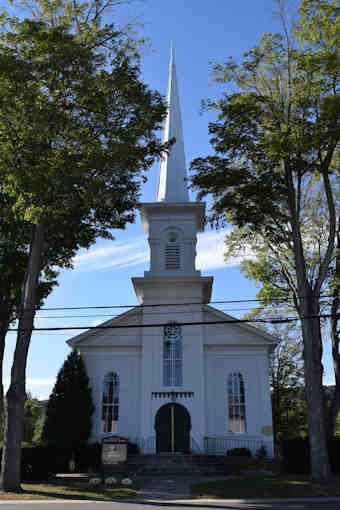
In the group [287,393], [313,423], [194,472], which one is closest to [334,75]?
[313,423]

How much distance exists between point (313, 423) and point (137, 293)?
15381mm

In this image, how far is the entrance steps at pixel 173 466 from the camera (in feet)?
63.6

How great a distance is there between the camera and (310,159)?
58.5 ft

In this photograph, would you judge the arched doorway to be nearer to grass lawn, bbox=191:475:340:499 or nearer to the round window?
grass lawn, bbox=191:475:340:499

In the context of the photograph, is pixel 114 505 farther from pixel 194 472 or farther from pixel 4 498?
pixel 194 472

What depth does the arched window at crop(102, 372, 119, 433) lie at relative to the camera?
23.5m

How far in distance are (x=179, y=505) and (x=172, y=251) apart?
620 inches

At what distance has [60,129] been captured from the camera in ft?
51.8

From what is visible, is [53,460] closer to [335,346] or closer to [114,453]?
[114,453]

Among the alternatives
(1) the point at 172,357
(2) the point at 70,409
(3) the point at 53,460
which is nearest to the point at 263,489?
(3) the point at 53,460

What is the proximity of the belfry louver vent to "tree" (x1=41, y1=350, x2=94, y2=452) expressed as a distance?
7.44 m

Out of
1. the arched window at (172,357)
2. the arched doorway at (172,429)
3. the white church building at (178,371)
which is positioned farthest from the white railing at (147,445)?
the arched window at (172,357)

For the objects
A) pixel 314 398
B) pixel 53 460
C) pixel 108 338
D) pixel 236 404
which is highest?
pixel 108 338

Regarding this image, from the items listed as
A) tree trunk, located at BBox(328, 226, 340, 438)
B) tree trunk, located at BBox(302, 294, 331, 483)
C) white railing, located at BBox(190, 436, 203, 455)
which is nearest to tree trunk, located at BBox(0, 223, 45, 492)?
tree trunk, located at BBox(302, 294, 331, 483)
